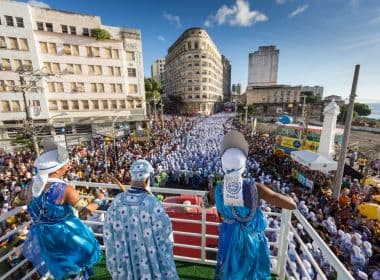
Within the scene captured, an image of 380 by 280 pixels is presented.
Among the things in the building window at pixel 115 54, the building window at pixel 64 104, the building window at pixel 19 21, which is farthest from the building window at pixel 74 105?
the building window at pixel 19 21

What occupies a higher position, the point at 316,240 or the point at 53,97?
the point at 53,97

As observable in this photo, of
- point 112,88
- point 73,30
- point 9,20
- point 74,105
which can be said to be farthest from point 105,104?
point 9,20

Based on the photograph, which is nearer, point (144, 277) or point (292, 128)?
point (144, 277)

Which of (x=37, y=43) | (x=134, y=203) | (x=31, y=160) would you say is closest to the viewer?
(x=134, y=203)

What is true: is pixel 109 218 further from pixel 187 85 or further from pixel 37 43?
pixel 187 85

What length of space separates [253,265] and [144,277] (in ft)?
3.34

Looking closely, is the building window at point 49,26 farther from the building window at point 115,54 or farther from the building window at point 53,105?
the building window at point 53,105

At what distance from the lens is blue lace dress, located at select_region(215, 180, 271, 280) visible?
1.69 meters

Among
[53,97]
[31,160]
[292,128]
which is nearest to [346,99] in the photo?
[292,128]

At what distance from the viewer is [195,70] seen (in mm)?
61062

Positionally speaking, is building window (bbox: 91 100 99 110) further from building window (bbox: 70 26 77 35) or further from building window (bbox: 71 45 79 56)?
building window (bbox: 70 26 77 35)

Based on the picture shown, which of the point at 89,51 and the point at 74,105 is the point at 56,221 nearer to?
the point at 74,105

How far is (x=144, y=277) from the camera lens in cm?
176

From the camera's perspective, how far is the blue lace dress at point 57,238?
75.8 inches
